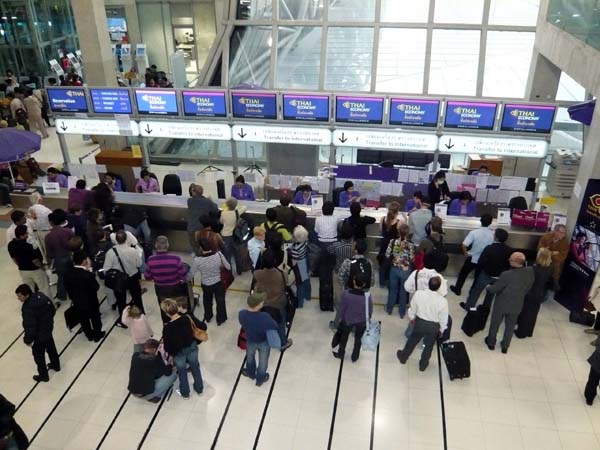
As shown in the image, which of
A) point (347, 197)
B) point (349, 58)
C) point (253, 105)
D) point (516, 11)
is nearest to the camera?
point (253, 105)

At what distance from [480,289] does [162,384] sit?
4.45 metres

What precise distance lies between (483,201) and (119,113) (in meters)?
6.91

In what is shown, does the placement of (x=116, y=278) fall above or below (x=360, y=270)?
below

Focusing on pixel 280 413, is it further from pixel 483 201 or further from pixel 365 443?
pixel 483 201

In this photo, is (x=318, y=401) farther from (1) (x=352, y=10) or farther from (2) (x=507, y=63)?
(1) (x=352, y=10)

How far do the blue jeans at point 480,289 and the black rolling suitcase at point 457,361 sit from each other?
910mm

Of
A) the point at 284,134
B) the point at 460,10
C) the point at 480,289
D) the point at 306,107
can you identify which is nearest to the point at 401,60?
the point at 460,10

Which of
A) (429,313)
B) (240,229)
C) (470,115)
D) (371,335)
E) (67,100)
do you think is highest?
(67,100)

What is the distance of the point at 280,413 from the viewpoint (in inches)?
224

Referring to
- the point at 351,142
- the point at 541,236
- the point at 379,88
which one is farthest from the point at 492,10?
the point at 541,236

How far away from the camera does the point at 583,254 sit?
6969 mm

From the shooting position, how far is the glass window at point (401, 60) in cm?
1158

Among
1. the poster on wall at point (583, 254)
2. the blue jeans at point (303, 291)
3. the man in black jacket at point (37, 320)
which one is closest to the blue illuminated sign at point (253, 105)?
the blue jeans at point (303, 291)

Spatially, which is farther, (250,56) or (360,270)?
(250,56)
